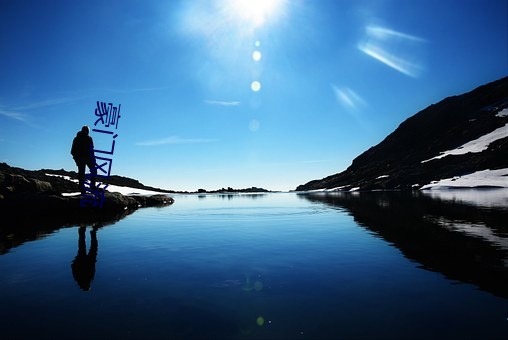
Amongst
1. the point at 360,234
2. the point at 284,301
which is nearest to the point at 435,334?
the point at 284,301

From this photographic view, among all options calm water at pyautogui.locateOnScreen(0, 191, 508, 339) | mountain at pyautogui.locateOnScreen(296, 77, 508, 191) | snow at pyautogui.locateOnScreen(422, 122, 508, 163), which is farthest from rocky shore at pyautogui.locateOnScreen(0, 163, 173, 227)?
snow at pyautogui.locateOnScreen(422, 122, 508, 163)

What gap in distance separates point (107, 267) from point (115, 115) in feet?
38.7

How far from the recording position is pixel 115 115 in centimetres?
1711

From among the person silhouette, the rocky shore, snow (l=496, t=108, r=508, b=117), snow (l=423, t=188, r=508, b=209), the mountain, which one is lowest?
snow (l=423, t=188, r=508, b=209)

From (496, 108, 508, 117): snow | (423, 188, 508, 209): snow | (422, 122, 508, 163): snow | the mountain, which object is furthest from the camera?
(496, 108, 508, 117): snow

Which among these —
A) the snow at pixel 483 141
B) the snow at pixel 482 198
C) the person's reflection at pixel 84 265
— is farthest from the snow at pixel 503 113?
the person's reflection at pixel 84 265

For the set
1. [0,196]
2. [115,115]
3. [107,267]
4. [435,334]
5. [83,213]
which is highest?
[115,115]

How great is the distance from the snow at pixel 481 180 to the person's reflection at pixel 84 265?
3786 inches

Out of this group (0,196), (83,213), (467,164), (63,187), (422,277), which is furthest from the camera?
(467,164)

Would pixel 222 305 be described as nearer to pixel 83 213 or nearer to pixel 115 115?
pixel 115 115

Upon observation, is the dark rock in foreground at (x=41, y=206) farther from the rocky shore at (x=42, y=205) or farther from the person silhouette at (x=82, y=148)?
the person silhouette at (x=82, y=148)

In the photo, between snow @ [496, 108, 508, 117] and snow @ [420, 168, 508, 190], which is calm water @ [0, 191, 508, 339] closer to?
snow @ [420, 168, 508, 190]

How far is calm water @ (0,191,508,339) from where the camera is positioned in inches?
175

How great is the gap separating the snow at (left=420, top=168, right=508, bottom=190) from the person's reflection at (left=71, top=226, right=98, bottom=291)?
315ft
